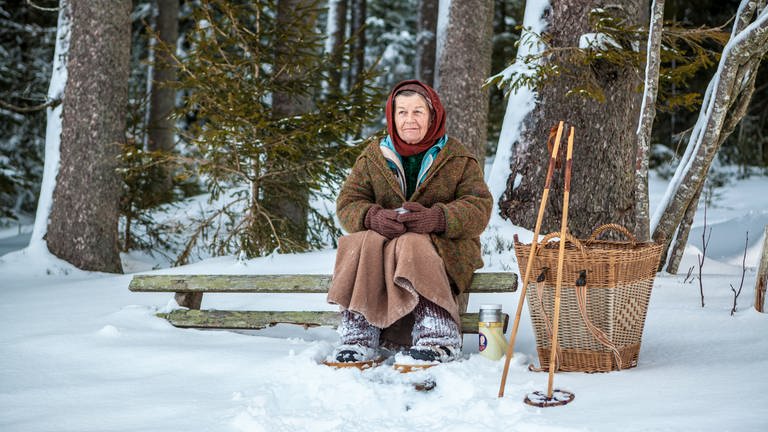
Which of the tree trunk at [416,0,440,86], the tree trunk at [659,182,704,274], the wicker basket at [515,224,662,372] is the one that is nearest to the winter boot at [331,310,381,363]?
the wicker basket at [515,224,662,372]

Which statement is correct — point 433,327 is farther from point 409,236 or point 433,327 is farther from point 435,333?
point 409,236

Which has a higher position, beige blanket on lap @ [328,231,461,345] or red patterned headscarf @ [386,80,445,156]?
red patterned headscarf @ [386,80,445,156]

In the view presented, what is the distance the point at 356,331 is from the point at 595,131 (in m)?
2.94

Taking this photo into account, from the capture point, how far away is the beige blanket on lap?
150 inches

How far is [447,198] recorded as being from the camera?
4.19 meters

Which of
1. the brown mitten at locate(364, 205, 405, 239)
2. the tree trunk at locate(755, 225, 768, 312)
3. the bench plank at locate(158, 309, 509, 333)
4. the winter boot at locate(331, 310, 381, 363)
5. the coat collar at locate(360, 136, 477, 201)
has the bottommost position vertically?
the bench plank at locate(158, 309, 509, 333)

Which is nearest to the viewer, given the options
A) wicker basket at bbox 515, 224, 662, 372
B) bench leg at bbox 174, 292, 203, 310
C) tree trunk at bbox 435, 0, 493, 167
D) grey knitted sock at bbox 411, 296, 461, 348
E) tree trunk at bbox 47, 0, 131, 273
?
wicker basket at bbox 515, 224, 662, 372

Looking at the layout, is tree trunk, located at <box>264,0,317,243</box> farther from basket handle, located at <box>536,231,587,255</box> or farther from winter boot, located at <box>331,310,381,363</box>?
basket handle, located at <box>536,231,587,255</box>

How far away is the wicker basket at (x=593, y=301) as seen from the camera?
341cm

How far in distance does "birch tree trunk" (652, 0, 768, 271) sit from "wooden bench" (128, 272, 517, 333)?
263cm

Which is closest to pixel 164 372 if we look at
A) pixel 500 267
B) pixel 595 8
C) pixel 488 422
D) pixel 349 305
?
pixel 349 305

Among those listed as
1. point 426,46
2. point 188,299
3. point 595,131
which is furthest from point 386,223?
point 426,46

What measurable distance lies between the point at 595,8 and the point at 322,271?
3124 mm

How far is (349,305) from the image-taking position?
12.8ft
